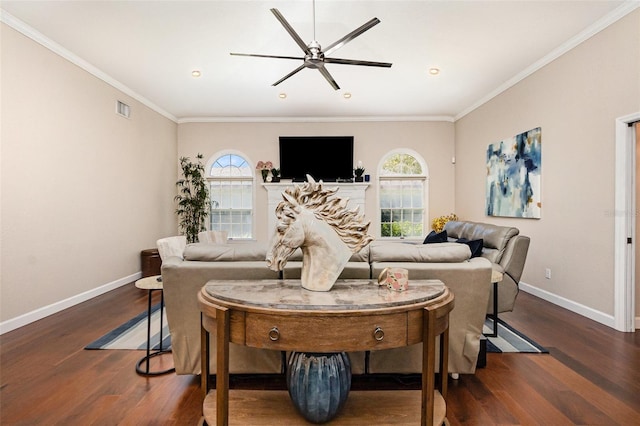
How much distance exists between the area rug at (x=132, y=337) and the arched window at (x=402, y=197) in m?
4.90

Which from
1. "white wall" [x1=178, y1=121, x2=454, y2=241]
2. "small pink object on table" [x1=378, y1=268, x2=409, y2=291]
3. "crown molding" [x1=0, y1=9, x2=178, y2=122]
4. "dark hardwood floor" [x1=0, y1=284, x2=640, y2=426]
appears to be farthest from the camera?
"white wall" [x1=178, y1=121, x2=454, y2=241]

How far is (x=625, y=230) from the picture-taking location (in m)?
3.19

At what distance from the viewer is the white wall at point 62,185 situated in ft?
10.8

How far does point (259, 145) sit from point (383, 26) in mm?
4122

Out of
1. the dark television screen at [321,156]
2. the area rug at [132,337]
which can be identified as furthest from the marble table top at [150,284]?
the dark television screen at [321,156]

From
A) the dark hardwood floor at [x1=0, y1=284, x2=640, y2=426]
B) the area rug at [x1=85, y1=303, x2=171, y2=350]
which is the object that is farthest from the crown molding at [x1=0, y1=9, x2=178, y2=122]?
→ the area rug at [x1=85, y1=303, x2=171, y2=350]

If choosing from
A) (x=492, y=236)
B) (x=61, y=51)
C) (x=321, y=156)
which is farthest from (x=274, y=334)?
(x=321, y=156)

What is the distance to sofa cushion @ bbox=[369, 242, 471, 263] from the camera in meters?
2.13

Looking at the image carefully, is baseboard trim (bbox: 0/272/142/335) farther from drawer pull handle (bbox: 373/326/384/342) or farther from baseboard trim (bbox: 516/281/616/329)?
baseboard trim (bbox: 516/281/616/329)

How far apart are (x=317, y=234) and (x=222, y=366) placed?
0.67 meters

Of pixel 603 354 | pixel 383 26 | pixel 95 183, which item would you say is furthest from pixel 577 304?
pixel 95 183

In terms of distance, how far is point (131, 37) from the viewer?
368 cm

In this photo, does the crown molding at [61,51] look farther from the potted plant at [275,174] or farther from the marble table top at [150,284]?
the marble table top at [150,284]

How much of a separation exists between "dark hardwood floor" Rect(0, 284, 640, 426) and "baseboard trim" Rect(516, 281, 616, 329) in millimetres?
189
